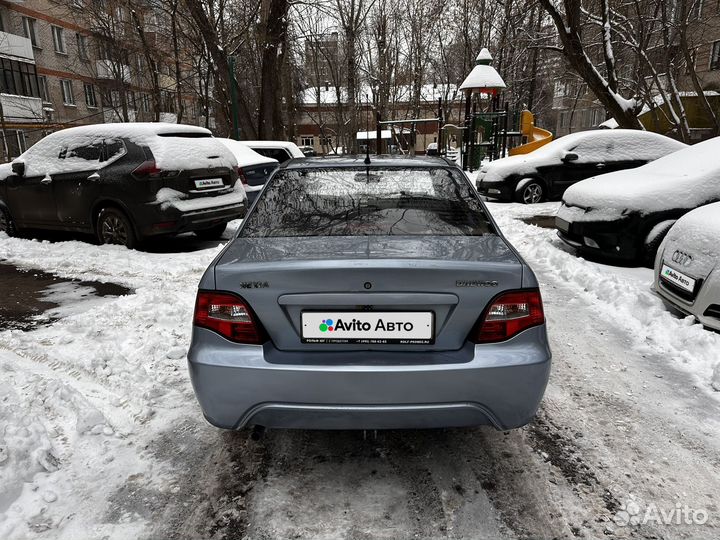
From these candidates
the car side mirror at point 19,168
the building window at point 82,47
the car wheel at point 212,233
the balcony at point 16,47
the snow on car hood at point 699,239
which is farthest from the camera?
the building window at point 82,47

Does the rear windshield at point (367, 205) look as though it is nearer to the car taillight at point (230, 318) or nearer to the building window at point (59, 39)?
the car taillight at point (230, 318)

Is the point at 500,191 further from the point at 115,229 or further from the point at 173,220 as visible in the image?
the point at 115,229

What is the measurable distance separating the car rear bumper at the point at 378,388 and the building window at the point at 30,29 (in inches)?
1491

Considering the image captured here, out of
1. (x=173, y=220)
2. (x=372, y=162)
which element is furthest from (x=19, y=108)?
(x=372, y=162)

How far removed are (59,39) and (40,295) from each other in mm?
36351

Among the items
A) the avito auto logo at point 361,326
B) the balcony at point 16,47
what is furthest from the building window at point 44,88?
the avito auto logo at point 361,326

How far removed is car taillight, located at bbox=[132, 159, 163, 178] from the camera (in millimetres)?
6789

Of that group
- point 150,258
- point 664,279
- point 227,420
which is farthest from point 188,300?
point 664,279

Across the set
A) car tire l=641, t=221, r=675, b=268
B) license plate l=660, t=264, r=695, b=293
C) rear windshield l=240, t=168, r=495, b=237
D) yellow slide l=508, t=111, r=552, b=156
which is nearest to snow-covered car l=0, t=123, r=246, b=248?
rear windshield l=240, t=168, r=495, b=237

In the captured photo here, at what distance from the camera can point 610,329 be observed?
4.32m

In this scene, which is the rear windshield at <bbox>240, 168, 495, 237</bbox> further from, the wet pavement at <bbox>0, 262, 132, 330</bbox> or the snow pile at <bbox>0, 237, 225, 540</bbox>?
the wet pavement at <bbox>0, 262, 132, 330</bbox>

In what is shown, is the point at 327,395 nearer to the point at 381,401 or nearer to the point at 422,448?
the point at 381,401

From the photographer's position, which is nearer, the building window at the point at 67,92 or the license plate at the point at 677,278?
the license plate at the point at 677,278

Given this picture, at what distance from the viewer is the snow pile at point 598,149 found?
10.3 meters
